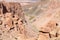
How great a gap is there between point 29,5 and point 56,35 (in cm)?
14562

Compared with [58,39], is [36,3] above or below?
below

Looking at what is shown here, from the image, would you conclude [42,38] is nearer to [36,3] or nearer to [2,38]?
[2,38]

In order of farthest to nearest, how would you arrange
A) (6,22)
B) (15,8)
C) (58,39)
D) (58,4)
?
(58,4)
(15,8)
(6,22)
(58,39)

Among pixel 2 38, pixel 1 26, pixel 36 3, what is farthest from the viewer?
pixel 36 3

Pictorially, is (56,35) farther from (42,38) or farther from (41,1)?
(41,1)

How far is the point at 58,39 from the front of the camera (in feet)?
41.7

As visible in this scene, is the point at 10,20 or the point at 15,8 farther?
the point at 15,8

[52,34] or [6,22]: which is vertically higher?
[52,34]

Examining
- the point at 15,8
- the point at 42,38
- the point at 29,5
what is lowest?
the point at 29,5

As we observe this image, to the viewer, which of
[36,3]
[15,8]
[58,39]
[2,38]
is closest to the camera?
[58,39]

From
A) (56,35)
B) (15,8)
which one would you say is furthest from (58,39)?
(15,8)

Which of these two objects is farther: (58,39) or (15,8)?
(15,8)

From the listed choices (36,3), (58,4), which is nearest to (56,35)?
(58,4)

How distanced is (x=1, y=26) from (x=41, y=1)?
5074 inches
